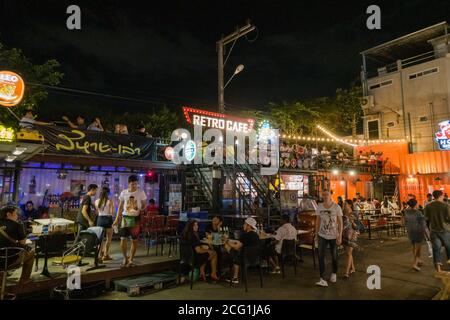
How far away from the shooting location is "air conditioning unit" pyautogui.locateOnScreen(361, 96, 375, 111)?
2612 cm

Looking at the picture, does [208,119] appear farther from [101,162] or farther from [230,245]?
[230,245]

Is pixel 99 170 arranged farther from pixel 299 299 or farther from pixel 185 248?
pixel 299 299

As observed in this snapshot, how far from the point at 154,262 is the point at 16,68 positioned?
768 centimetres

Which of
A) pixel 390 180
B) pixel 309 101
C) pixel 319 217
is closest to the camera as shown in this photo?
pixel 319 217

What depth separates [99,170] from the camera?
13.0m

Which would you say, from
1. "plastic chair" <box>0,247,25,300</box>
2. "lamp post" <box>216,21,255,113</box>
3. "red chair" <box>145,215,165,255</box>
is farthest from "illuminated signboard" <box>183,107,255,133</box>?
"plastic chair" <box>0,247,25,300</box>

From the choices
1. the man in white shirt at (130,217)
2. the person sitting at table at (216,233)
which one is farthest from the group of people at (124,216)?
the person sitting at table at (216,233)

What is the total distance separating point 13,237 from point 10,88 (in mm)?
4439

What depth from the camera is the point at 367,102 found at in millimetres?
26328

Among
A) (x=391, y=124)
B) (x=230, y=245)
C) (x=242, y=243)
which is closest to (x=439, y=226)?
(x=242, y=243)

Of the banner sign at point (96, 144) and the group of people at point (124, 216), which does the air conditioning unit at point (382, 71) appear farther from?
the group of people at point (124, 216)

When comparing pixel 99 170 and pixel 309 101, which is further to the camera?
pixel 309 101

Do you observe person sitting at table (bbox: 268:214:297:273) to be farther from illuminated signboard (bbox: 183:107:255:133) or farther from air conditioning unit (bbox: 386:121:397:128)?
air conditioning unit (bbox: 386:121:397:128)

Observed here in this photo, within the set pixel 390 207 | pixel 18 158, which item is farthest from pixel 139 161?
pixel 390 207
